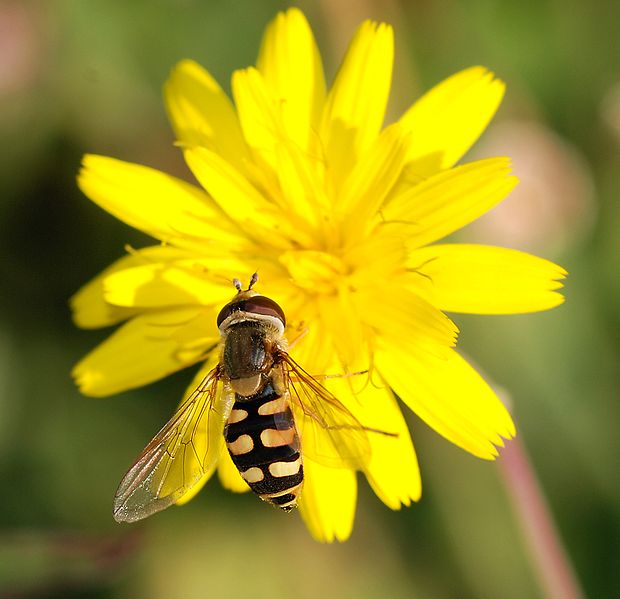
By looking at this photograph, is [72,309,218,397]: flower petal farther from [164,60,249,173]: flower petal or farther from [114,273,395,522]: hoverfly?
[164,60,249,173]: flower petal

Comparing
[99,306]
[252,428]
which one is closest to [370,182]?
[252,428]

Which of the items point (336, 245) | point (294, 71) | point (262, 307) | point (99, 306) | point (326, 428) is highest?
point (294, 71)

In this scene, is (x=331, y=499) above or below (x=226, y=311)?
below

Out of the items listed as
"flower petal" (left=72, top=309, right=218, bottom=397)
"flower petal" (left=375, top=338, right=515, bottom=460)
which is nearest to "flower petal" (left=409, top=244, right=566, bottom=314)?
"flower petal" (left=375, top=338, right=515, bottom=460)

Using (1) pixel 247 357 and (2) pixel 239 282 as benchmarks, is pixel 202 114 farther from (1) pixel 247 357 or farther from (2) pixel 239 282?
(1) pixel 247 357

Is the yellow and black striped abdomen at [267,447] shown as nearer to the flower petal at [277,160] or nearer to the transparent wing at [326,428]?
the transparent wing at [326,428]
